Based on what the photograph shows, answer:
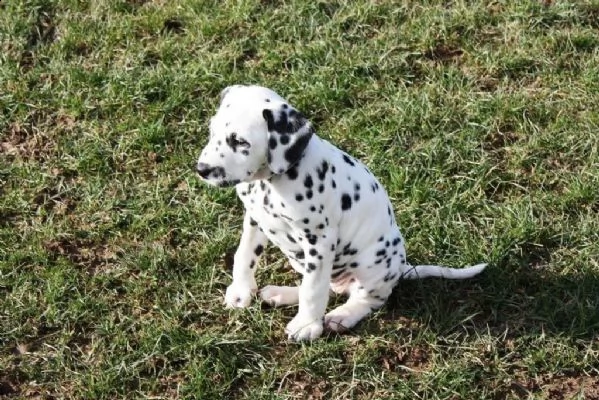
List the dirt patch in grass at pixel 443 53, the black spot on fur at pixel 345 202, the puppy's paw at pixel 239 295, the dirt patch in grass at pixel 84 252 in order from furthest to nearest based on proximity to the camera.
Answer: the dirt patch in grass at pixel 443 53
the dirt patch in grass at pixel 84 252
the puppy's paw at pixel 239 295
the black spot on fur at pixel 345 202

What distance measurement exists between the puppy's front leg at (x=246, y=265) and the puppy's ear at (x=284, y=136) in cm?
81

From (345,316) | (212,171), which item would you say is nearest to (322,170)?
(212,171)

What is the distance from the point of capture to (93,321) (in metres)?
5.58

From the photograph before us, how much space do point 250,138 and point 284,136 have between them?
0.54 ft

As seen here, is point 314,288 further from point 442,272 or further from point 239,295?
point 442,272

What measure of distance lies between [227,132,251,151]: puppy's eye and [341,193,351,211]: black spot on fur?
2.26 ft

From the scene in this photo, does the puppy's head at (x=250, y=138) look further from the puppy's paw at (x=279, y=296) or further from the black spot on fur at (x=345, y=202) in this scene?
the puppy's paw at (x=279, y=296)

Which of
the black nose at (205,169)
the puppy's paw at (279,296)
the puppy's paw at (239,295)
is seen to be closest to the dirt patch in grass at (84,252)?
the puppy's paw at (239,295)

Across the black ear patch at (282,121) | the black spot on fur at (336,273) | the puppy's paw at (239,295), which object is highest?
the black ear patch at (282,121)

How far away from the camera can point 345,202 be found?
4844mm

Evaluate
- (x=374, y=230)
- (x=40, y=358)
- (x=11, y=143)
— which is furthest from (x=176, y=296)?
(x=11, y=143)

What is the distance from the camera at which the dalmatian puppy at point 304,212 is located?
173 inches

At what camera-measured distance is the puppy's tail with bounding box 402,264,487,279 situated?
18.2 feet

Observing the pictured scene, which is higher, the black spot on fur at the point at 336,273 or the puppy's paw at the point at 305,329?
the black spot on fur at the point at 336,273
